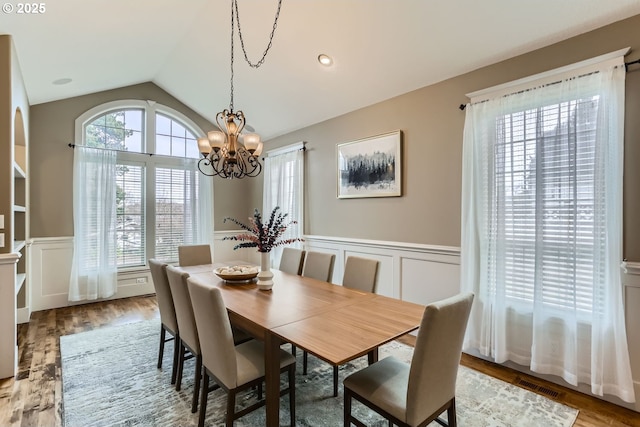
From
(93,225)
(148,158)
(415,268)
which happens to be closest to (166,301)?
(415,268)

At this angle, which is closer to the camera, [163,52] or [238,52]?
[238,52]

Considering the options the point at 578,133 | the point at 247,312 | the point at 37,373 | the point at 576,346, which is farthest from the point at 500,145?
the point at 37,373

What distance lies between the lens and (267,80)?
4020 millimetres

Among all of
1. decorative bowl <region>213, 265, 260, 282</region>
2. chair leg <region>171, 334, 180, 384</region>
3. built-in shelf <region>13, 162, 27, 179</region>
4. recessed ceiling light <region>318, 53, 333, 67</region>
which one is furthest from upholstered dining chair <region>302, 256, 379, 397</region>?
Answer: built-in shelf <region>13, 162, 27, 179</region>

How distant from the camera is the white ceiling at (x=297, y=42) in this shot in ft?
7.91

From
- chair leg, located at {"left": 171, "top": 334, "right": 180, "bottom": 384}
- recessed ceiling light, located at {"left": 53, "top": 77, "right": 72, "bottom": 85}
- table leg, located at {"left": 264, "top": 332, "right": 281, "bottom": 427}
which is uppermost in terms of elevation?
recessed ceiling light, located at {"left": 53, "top": 77, "right": 72, "bottom": 85}

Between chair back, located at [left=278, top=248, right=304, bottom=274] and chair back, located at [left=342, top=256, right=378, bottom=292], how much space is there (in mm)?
689

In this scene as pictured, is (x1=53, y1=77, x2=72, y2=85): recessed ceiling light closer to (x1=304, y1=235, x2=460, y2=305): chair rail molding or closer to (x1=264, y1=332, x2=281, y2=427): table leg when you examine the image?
(x1=304, y1=235, x2=460, y2=305): chair rail molding

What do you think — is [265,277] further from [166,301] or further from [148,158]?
[148,158]

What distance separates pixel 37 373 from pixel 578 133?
4.76m

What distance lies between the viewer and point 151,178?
509cm

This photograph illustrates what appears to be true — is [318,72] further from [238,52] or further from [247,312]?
[247,312]

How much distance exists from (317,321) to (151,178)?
176 inches

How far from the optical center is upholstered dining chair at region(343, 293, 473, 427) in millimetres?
1336
